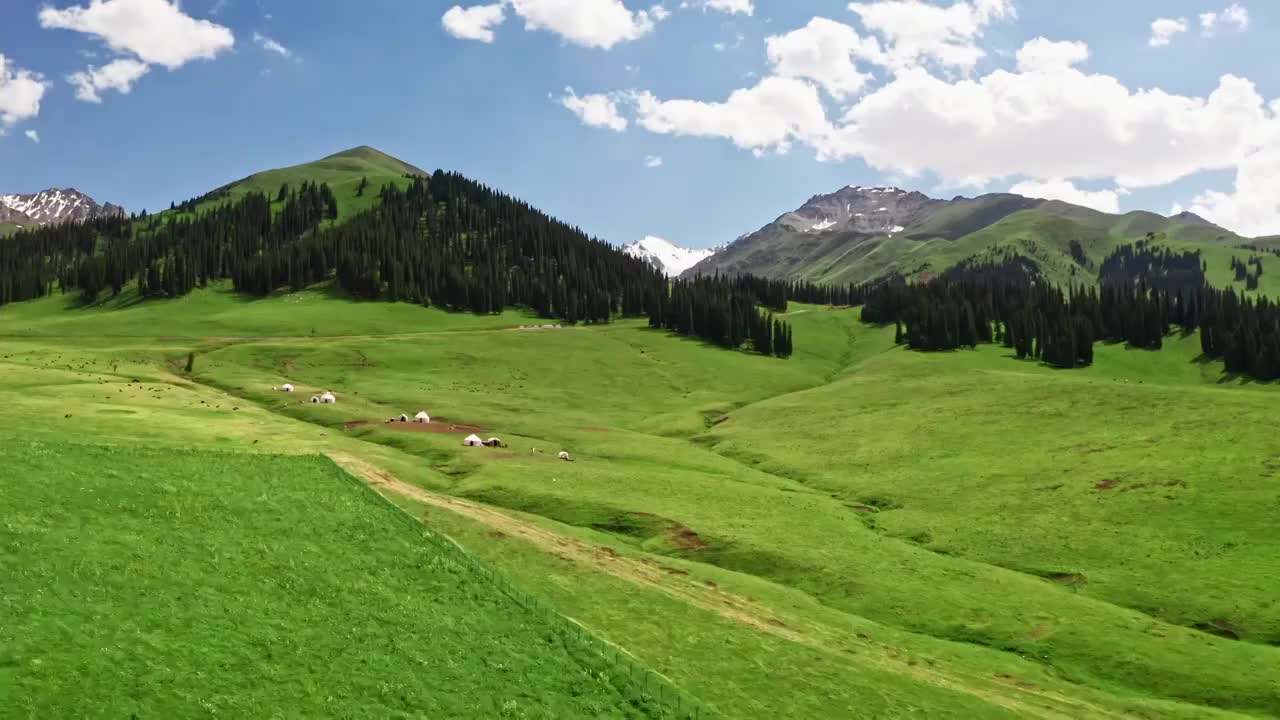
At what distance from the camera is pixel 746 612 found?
3766cm

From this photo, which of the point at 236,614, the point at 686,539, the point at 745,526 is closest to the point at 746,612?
the point at 686,539

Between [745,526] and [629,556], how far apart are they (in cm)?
1365

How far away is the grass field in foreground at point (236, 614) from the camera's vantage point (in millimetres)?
21156

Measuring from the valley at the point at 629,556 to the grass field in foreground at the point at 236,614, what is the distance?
0.39 ft

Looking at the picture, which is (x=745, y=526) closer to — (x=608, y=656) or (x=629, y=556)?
(x=629, y=556)

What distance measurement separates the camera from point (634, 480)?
219 feet

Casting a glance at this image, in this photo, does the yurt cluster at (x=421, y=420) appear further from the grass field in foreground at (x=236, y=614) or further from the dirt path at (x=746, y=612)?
the grass field in foreground at (x=236, y=614)

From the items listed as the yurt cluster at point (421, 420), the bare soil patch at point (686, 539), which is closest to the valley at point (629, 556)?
the bare soil patch at point (686, 539)

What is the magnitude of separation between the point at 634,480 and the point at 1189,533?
1632 inches

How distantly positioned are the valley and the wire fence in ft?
0.54

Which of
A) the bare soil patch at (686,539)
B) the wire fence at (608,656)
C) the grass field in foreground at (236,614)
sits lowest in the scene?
the bare soil patch at (686,539)

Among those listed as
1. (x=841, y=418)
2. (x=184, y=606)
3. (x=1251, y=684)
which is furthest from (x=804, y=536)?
(x=841, y=418)

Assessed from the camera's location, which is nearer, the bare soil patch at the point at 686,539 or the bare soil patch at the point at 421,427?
the bare soil patch at the point at 686,539

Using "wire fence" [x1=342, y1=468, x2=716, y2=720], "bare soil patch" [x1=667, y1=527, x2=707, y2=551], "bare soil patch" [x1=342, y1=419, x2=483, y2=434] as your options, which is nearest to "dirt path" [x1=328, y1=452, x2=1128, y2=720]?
"wire fence" [x1=342, y1=468, x2=716, y2=720]
